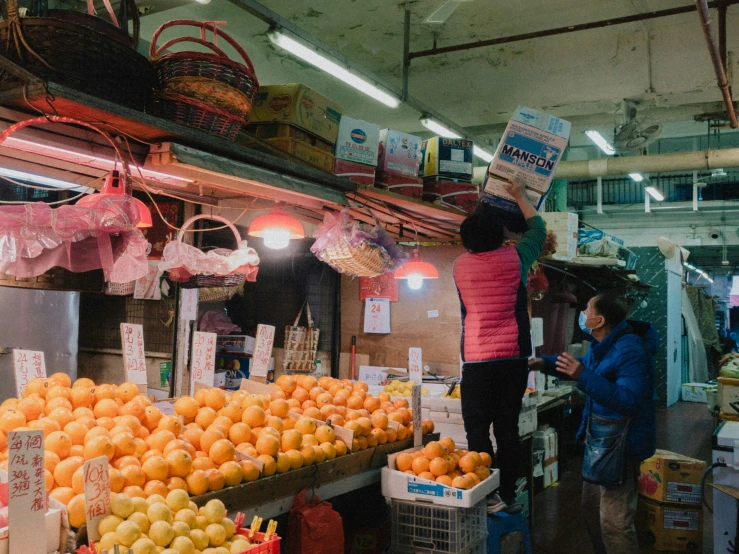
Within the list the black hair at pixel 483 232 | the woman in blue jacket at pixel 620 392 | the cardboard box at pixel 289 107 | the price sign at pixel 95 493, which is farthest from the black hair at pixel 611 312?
the price sign at pixel 95 493

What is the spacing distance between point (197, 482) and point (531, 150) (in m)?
2.78

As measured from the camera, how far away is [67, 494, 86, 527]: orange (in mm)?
1956

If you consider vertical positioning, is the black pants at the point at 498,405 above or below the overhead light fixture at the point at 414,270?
below

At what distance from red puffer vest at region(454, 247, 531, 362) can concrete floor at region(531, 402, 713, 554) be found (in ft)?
6.58

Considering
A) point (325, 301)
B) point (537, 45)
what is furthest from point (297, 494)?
point (537, 45)

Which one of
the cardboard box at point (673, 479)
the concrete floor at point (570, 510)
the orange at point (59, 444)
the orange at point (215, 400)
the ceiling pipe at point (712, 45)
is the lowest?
the concrete floor at point (570, 510)

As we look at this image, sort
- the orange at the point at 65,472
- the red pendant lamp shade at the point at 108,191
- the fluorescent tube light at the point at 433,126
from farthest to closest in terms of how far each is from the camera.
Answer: the fluorescent tube light at the point at 433,126 < the red pendant lamp shade at the point at 108,191 < the orange at the point at 65,472

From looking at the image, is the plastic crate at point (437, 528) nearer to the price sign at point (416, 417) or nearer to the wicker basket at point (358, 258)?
the price sign at point (416, 417)

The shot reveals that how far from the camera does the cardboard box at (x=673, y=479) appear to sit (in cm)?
486

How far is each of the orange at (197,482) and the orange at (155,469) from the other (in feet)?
0.33

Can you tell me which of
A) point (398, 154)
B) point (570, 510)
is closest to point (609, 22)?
point (398, 154)

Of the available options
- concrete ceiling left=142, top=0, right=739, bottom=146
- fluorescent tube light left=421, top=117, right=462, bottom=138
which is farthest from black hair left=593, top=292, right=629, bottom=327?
fluorescent tube light left=421, top=117, right=462, bottom=138

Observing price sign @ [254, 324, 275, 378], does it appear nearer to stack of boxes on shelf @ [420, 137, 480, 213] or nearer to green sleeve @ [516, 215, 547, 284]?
green sleeve @ [516, 215, 547, 284]

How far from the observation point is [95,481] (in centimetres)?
193
